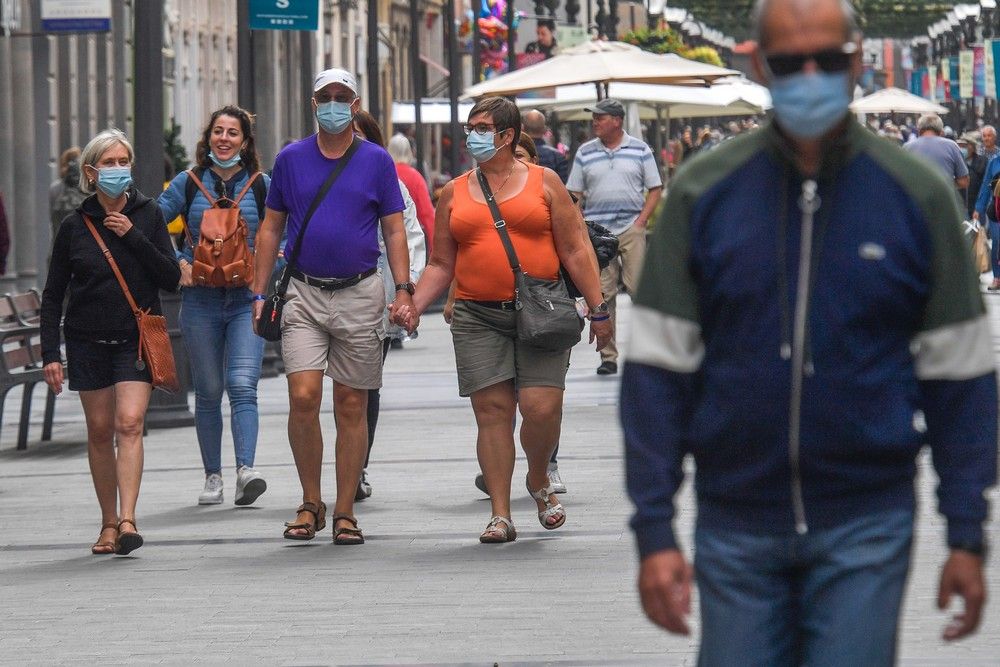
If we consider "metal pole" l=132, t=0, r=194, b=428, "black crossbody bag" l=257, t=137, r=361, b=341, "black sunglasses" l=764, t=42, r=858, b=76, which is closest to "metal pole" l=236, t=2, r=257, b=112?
"metal pole" l=132, t=0, r=194, b=428

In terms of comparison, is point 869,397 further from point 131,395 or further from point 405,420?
point 405,420

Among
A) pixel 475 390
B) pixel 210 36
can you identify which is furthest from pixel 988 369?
pixel 210 36

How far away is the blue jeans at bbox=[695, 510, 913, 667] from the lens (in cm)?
368

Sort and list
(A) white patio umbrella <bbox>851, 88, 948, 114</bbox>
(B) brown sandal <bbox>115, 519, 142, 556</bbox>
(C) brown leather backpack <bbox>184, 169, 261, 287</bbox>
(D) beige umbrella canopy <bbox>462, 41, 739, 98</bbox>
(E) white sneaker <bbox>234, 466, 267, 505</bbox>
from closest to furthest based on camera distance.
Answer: (B) brown sandal <bbox>115, 519, 142, 556</bbox>, (C) brown leather backpack <bbox>184, 169, 261, 287</bbox>, (E) white sneaker <bbox>234, 466, 267, 505</bbox>, (D) beige umbrella canopy <bbox>462, 41, 739, 98</bbox>, (A) white patio umbrella <bbox>851, 88, 948, 114</bbox>

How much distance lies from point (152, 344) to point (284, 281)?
23.8 inches

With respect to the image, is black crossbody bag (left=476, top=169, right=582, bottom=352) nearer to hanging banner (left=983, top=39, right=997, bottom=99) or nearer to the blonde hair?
the blonde hair

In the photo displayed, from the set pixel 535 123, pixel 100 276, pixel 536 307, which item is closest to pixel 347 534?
pixel 536 307

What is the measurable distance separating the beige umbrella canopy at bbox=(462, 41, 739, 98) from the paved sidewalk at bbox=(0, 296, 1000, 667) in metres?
8.88

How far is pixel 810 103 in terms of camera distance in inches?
145

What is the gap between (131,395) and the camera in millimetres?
9188

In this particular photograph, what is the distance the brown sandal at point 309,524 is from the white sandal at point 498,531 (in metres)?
0.77

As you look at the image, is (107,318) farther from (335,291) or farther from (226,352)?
(226,352)

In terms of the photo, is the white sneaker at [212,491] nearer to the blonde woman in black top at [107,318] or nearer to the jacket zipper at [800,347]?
the blonde woman in black top at [107,318]

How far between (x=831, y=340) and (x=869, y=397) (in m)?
0.12
